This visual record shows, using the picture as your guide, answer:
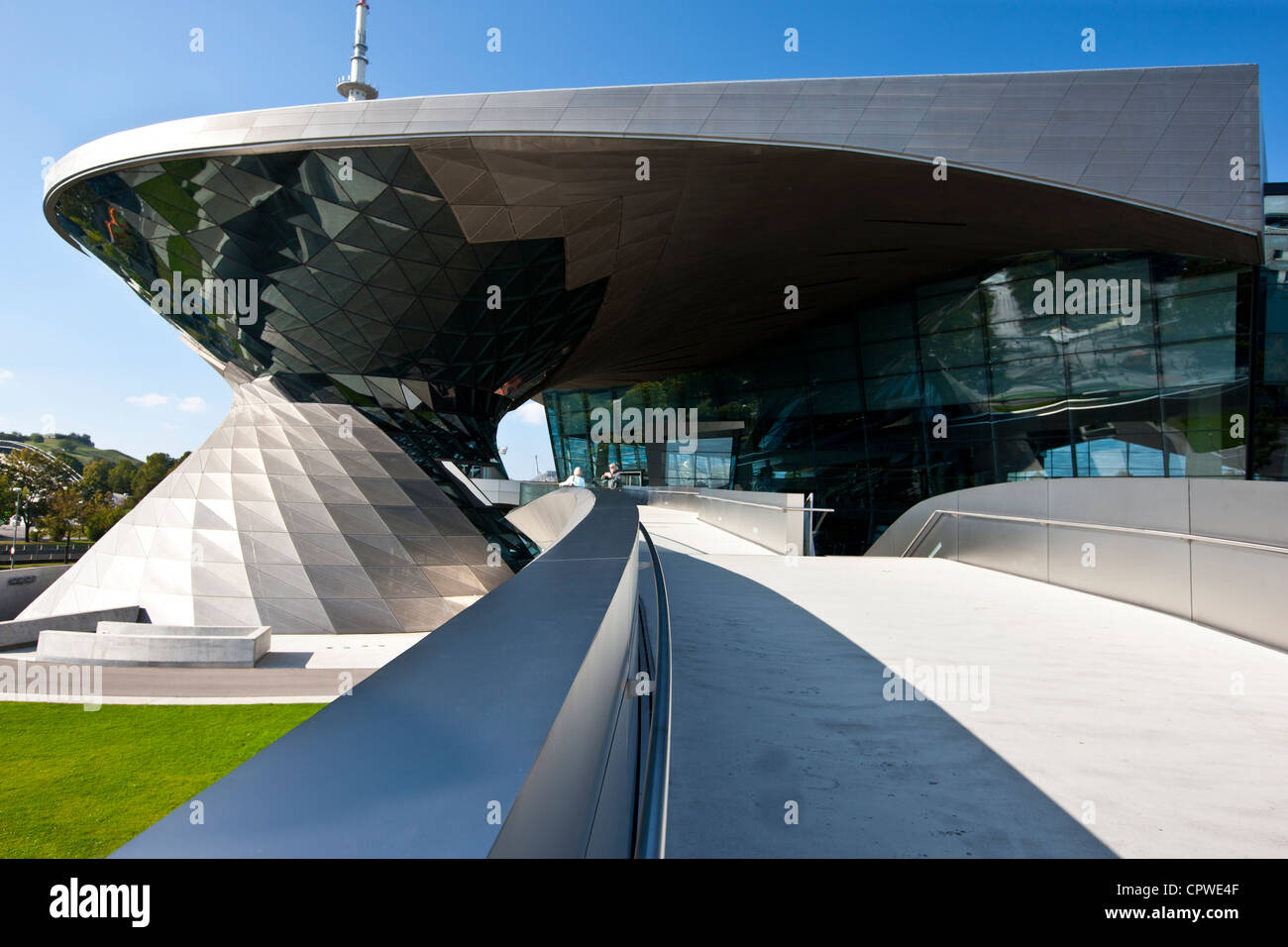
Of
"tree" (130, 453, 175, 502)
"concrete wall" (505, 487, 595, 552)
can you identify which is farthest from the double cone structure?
"tree" (130, 453, 175, 502)

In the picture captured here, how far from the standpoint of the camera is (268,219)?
743 inches

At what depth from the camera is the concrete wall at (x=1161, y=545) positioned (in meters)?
4.84

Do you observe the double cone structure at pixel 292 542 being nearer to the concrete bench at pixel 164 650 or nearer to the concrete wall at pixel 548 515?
the concrete wall at pixel 548 515

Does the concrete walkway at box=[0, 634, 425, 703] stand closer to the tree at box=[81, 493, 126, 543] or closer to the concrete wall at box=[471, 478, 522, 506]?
the concrete wall at box=[471, 478, 522, 506]

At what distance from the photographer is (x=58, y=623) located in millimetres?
19969

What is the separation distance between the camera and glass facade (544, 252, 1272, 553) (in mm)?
17266

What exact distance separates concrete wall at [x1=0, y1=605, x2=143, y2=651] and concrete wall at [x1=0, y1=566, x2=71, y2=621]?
11.9 meters

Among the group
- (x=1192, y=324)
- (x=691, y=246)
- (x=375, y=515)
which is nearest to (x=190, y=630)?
(x=375, y=515)

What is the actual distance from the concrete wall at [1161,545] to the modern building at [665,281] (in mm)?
9763

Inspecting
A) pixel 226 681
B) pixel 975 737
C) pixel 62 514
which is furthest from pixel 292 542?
pixel 62 514

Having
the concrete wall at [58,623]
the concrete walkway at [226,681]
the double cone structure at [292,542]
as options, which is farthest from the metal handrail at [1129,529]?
the concrete wall at [58,623]

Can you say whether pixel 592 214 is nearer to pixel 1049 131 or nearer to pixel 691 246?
pixel 691 246

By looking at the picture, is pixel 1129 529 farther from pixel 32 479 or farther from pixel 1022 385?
pixel 32 479

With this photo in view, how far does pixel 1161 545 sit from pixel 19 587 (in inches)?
1570
